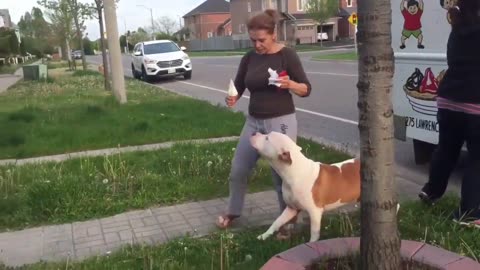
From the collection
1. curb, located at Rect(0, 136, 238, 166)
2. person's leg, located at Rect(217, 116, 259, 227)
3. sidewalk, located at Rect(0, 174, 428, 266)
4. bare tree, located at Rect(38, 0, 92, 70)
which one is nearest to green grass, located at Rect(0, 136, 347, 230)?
sidewalk, located at Rect(0, 174, 428, 266)

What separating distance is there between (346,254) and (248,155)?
1496 millimetres

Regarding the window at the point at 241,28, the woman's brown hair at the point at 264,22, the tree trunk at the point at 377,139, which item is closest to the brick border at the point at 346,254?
the tree trunk at the point at 377,139

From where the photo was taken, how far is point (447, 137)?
4.61 metres

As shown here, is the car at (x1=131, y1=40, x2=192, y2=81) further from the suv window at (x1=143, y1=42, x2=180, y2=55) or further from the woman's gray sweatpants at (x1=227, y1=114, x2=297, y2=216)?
the woman's gray sweatpants at (x1=227, y1=114, x2=297, y2=216)

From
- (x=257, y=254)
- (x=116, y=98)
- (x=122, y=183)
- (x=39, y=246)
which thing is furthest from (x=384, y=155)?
(x=116, y=98)

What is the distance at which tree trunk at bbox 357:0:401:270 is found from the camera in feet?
9.39

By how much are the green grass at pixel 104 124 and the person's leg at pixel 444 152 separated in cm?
419

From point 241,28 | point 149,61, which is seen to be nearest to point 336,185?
point 149,61

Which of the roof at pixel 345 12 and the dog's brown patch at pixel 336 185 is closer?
the dog's brown patch at pixel 336 185

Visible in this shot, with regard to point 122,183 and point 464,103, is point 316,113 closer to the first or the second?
point 122,183

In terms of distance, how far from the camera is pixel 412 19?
6.03m

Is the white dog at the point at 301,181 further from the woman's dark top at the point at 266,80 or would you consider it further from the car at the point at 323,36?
the car at the point at 323,36

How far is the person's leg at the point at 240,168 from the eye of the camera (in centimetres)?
452

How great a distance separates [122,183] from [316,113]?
6.23 metres
